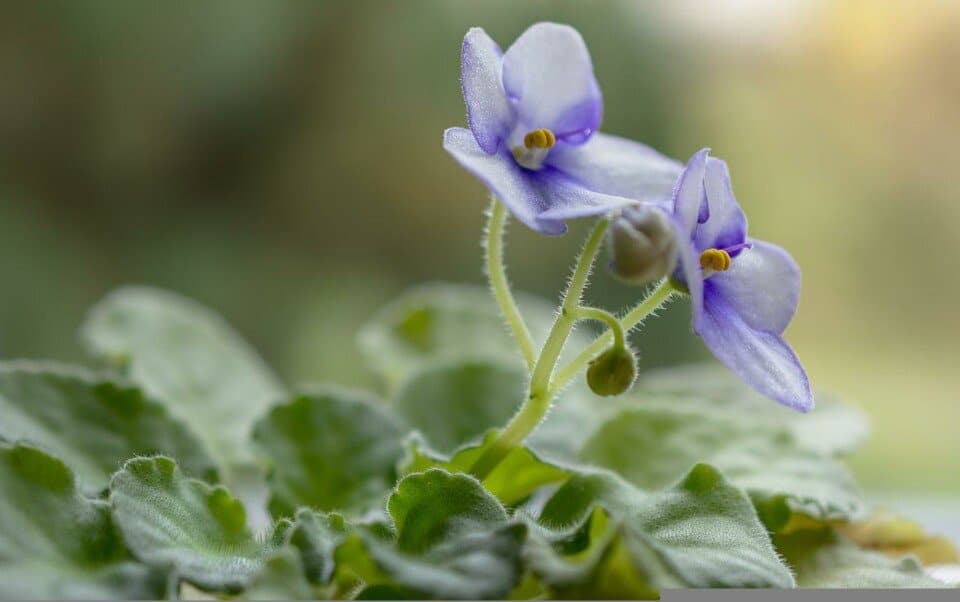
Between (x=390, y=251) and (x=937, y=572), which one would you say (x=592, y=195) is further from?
(x=390, y=251)

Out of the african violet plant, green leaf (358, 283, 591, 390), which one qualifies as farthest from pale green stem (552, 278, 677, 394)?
green leaf (358, 283, 591, 390)

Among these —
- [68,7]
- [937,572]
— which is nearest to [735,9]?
[68,7]

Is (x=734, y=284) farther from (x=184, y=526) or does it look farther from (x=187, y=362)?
(x=187, y=362)

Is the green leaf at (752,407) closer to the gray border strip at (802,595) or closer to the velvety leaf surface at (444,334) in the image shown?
the velvety leaf surface at (444,334)

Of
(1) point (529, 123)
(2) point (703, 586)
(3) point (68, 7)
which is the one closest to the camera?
(2) point (703, 586)

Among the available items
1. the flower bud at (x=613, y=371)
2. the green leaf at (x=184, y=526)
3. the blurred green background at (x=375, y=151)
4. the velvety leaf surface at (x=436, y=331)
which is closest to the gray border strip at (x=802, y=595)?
the flower bud at (x=613, y=371)

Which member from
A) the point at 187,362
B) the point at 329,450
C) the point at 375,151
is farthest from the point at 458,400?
the point at 375,151
